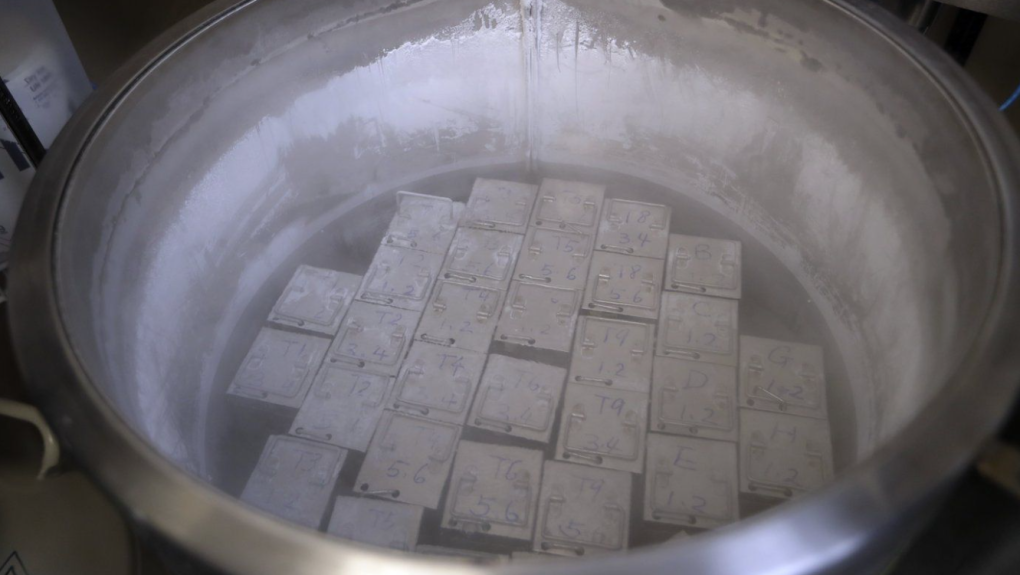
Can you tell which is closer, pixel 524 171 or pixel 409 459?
pixel 409 459

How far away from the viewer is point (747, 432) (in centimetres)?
100

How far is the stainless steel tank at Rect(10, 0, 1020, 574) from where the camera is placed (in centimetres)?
58

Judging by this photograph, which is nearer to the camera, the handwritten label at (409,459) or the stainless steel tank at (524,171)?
the stainless steel tank at (524,171)

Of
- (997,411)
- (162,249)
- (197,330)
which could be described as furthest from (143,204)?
(997,411)

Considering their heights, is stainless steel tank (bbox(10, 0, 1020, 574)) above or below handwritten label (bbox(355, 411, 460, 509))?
above

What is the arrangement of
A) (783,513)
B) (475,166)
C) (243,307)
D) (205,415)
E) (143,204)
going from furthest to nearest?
(475,166) → (243,307) → (205,415) → (143,204) → (783,513)

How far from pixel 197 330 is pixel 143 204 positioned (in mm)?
213

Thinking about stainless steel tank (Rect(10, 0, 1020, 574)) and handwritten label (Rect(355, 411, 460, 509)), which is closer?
stainless steel tank (Rect(10, 0, 1020, 574))

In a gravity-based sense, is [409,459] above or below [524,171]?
below

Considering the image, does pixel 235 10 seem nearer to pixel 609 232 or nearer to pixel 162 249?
pixel 162 249

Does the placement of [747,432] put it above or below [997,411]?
below

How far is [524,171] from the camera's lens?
4.53 feet

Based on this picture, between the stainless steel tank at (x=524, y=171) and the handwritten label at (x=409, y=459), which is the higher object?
the stainless steel tank at (x=524, y=171)

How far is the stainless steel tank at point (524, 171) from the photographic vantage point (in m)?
0.58
